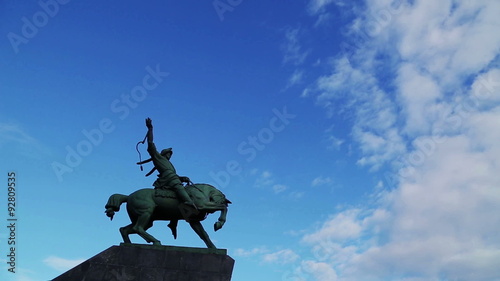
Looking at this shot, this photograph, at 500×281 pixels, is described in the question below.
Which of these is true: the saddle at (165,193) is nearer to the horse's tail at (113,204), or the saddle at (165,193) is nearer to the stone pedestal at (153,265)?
the horse's tail at (113,204)

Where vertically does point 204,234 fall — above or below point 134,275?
above

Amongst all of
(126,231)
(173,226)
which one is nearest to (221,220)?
(173,226)

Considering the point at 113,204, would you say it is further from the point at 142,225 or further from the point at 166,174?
the point at 166,174

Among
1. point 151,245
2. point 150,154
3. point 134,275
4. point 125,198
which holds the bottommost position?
point 134,275

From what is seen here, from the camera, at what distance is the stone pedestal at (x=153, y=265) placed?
634 inches

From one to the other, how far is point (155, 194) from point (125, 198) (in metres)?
1.27

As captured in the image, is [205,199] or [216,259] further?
[205,199]

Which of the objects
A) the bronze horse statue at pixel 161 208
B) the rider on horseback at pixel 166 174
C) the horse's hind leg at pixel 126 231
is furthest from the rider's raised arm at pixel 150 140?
the horse's hind leg at pixel 126 231

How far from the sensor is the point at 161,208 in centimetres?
1752

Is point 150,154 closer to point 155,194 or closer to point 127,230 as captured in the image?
point 155,194

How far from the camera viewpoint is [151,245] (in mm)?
16750

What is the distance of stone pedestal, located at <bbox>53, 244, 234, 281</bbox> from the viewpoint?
16.1 meters

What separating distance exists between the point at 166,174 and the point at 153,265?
331cm

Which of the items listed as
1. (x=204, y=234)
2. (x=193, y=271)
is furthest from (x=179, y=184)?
(x=193, y=271)
